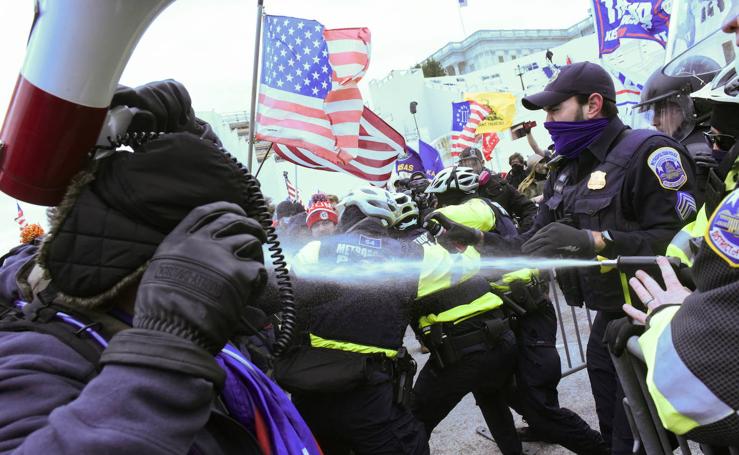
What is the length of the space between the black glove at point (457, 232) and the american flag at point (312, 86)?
2.70 m

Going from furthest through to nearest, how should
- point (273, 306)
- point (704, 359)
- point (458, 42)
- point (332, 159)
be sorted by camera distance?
1. point (458, 42)
2. point (332, 159)
3. point (273, 306)
4. point (704, 359)

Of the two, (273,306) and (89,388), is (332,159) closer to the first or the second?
(273,306)

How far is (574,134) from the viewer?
3.46 m

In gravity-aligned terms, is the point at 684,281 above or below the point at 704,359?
below

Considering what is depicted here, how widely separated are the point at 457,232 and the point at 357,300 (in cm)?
139

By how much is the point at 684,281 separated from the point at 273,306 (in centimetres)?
199

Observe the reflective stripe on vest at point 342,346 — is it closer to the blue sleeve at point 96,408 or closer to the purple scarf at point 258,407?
the purple scarf at point 258,407

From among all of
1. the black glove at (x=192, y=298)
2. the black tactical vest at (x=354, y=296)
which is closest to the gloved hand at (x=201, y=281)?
the black glove at (x=192, y=298)

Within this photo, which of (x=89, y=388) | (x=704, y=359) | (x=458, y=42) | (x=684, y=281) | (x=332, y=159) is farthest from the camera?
(x=458, y=42)

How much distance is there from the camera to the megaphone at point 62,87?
111cm

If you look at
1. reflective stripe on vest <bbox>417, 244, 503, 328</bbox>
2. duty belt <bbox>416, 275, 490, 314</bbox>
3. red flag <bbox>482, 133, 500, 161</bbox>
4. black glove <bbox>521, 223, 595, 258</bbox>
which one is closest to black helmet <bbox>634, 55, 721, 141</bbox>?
black glove <bbox>521, 223, 595, 258</bbox>

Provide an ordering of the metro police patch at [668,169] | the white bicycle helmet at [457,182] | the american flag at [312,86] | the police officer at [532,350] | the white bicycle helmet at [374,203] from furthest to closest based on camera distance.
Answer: the american flag at [312,86] < the white bicycle helmet at [457,182] < the police officer at [532,350] < the white bicycle helmet at [374,203] < the metro police patch at [668,169]

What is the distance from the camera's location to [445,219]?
4.32 metres

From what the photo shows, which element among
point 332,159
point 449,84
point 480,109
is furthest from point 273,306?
point 449,84
